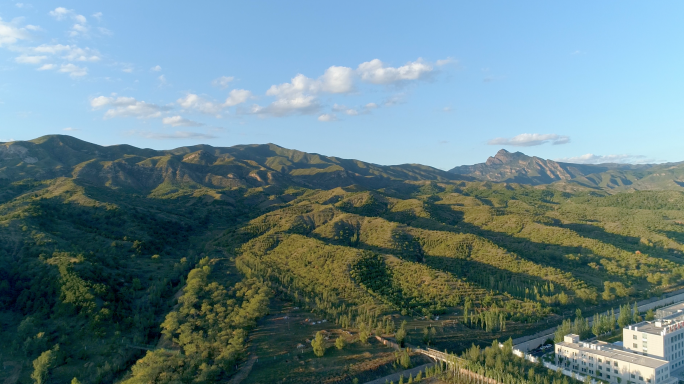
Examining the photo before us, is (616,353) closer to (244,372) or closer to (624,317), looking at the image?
(624,317)

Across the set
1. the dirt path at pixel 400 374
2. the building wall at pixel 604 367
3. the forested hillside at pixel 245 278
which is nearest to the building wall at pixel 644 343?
the building wall at pixel 604 367

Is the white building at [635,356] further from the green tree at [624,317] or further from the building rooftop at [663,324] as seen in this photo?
the green tree at [624,317]

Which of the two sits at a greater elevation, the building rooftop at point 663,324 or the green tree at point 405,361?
the building rooftop at point 663,324

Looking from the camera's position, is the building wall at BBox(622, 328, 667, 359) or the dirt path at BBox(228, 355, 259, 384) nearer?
the dirt path at BBox(228, 355, 259, 384)

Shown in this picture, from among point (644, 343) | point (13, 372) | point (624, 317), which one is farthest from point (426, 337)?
point (13, 372)

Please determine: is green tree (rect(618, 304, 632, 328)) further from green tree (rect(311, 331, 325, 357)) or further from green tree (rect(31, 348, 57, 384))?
green tree (rect(31, 348, 57, 384))

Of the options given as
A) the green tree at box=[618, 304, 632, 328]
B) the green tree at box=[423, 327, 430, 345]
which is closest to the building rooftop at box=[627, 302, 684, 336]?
the green tree at box=[618, 304, 632, 328]
